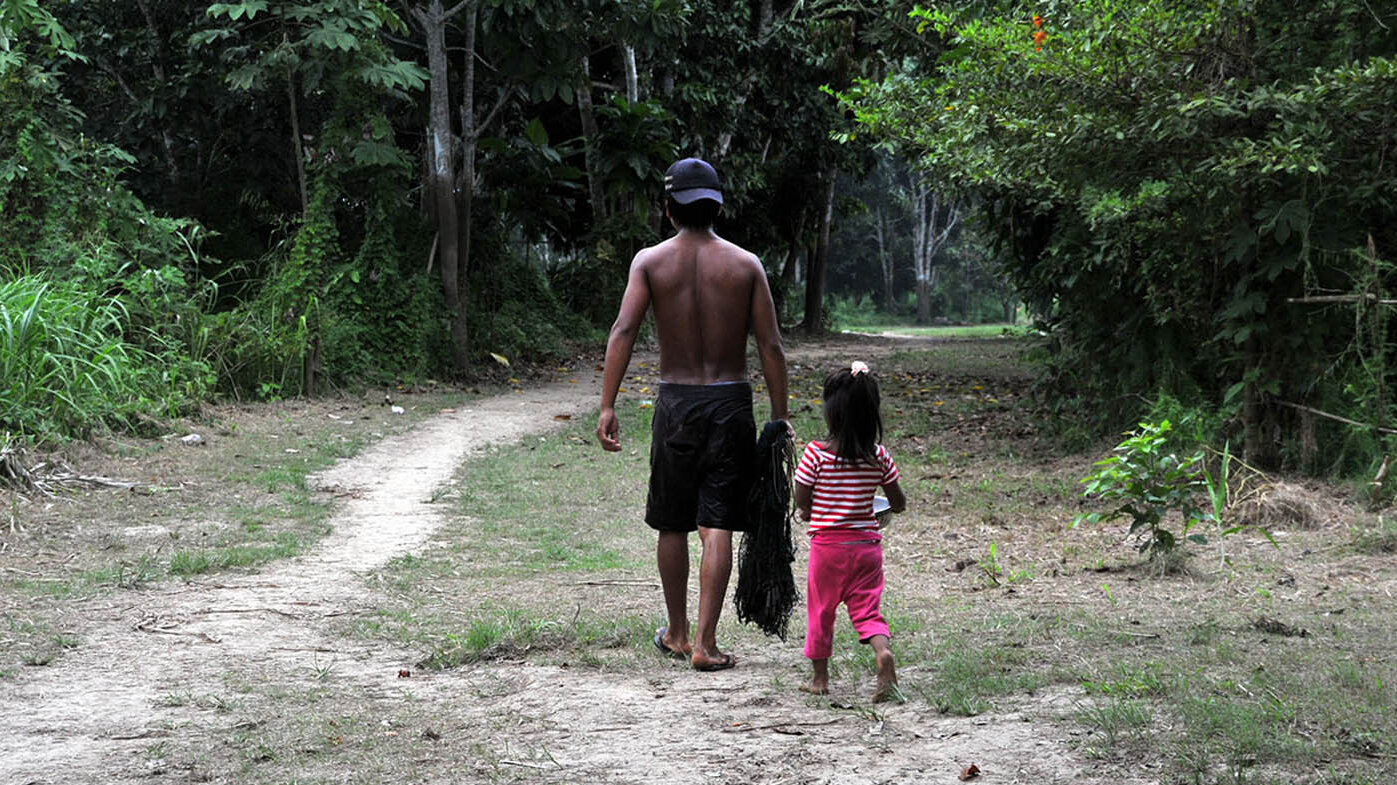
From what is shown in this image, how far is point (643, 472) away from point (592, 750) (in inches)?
292

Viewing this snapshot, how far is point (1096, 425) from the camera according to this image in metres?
11.4

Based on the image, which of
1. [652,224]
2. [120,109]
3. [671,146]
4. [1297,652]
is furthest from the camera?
[652,224]

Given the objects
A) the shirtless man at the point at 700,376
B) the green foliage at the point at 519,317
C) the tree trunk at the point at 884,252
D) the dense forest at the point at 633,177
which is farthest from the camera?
the tree trunk at the point at 884,252

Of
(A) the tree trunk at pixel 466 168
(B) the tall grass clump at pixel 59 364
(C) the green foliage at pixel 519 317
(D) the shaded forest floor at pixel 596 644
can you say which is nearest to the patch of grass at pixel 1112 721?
(D) the shaded forest floor at pixel 596 644

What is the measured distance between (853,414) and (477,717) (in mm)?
1730

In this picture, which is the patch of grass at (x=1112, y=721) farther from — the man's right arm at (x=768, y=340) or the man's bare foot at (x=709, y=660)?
the man's right arm at (x=768, y=340)

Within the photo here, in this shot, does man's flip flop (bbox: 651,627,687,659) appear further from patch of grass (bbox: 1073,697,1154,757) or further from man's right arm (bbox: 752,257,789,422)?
patch of grass (bbox: 1073,697,1154,757)

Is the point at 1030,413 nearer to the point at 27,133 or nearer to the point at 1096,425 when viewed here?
the point at 1096,425

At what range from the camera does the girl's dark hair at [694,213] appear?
5.43 meters

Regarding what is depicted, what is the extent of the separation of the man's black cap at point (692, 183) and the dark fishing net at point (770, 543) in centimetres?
98

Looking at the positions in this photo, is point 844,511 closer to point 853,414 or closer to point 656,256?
point 853,414

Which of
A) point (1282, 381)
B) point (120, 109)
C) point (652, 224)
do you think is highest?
point (120, 109)

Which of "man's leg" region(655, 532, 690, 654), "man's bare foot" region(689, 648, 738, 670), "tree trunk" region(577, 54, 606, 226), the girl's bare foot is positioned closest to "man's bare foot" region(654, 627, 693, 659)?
"man's leg" region(655, 532, 690, 654)

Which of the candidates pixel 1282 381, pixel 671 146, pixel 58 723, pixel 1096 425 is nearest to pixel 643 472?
pixel 1096 425
